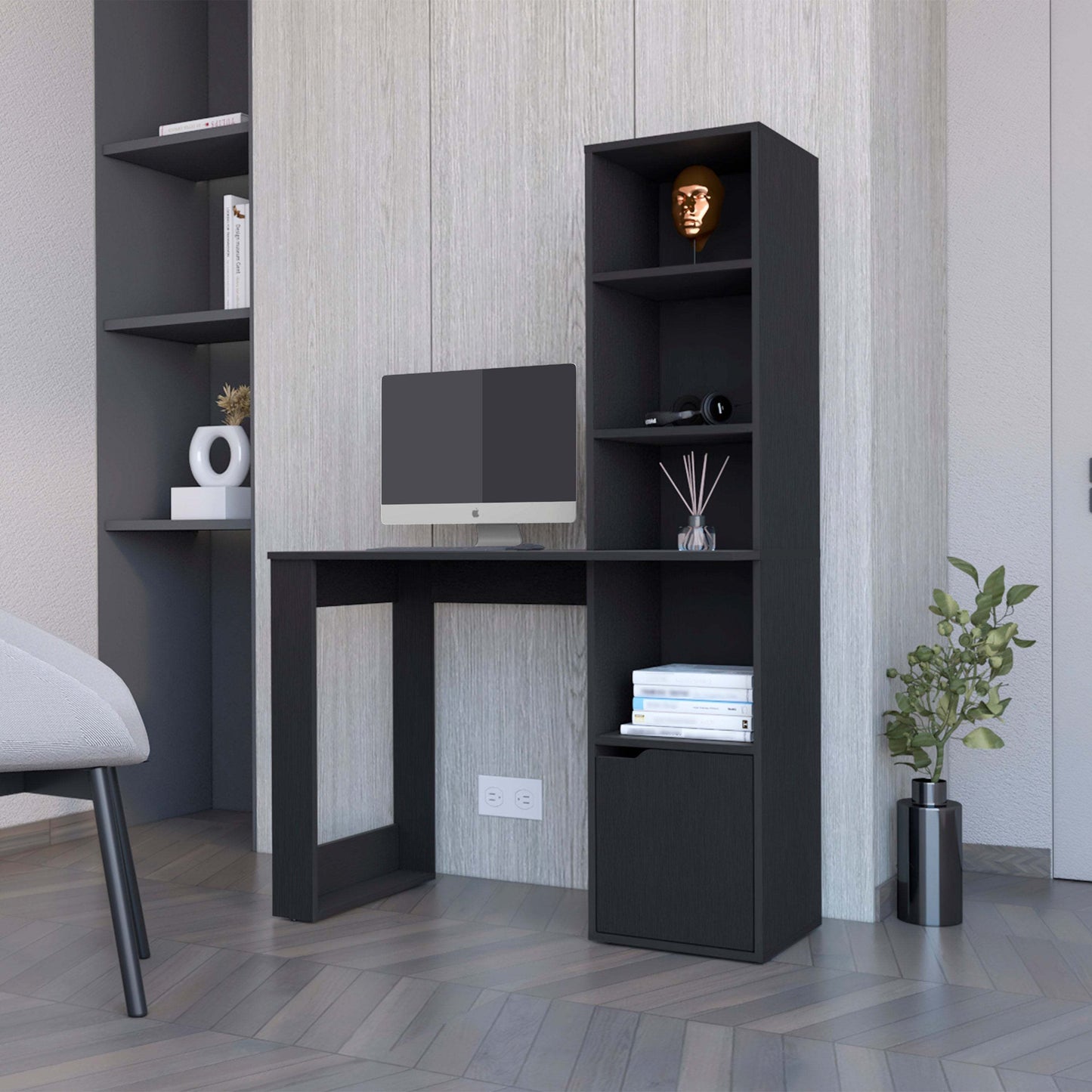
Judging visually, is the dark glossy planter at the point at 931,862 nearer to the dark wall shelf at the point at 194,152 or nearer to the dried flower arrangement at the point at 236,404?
the dried flower arrangement at the point at 236,404

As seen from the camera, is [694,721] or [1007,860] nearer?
[694,721]

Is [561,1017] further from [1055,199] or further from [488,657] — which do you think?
[1055,199]

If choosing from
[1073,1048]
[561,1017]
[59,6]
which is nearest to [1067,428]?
[1073,1048]

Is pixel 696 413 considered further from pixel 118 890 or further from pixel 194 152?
pixel 194 152

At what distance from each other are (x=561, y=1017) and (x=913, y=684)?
3.68 ft

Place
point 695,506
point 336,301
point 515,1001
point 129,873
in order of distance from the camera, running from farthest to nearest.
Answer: point 336,301 → point 695,506 → point 129,873 → point 515,1001

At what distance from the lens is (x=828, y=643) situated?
9.57 feet

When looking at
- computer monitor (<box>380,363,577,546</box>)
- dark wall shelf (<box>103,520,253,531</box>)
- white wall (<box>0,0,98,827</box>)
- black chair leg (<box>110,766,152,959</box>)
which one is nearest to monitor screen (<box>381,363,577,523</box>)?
computer monitor (<box>380,363,577,546</box>)

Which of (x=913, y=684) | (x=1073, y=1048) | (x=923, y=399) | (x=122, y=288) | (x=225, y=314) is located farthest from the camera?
(x=122, y=288)

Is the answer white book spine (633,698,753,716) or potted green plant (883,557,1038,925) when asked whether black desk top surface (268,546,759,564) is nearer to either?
white book spine (633,698,753,716)

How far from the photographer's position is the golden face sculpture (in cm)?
288

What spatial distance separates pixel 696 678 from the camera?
268cm

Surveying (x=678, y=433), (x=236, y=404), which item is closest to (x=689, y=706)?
(x=678, y=433)

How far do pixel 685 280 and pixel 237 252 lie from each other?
61.0 inches
